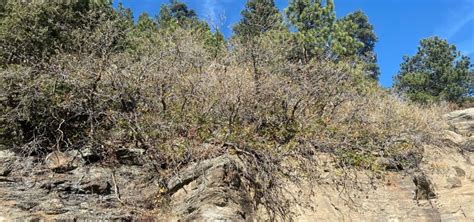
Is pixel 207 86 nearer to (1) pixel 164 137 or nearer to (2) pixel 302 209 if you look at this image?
(1) pixel 164 137

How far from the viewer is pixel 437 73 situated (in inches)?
950

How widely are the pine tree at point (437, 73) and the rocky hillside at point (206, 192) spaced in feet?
55.3

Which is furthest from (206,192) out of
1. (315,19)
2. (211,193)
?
(315,19)

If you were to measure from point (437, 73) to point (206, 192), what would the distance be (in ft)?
72.3

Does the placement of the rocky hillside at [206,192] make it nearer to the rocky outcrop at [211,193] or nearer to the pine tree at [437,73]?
the rocky outcrop at [211,193]

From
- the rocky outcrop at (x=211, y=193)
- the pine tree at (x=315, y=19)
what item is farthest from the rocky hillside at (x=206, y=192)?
the pine tree at (x=315, y=19)

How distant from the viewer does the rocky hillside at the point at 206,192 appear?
5.18 metres

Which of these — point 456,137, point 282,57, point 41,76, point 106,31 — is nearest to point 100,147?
point 41,76

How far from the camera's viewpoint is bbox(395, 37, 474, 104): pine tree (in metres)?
23.1

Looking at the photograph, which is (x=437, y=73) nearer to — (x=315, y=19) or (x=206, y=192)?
(x=315, y=19)

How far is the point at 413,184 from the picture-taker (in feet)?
22.3

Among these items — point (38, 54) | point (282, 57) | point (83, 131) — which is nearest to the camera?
point (83, 131)

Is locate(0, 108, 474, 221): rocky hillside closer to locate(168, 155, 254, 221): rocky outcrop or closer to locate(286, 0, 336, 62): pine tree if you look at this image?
locate(168, 155, 254, 221): rocky outcrop

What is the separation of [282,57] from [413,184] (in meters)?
3.52
